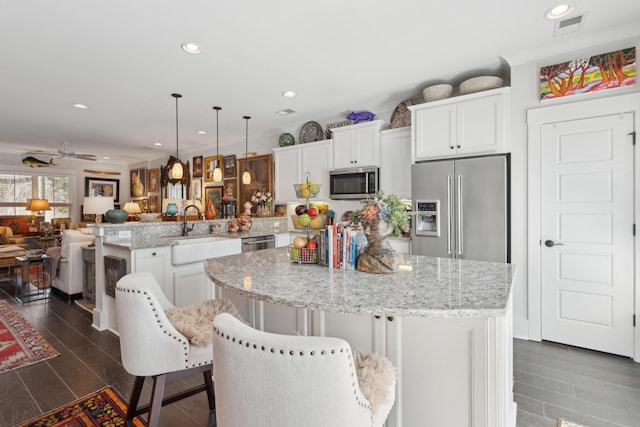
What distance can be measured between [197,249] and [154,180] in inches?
229

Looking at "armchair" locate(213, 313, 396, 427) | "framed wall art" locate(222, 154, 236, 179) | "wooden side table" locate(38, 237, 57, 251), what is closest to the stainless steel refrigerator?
"armchair" locate(213, 313, 396, 427)

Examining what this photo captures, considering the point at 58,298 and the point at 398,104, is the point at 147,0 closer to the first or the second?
the point at 398,104

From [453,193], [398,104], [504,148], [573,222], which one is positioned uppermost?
[398,104]

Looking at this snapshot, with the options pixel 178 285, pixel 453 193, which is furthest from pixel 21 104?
pixel 453 193

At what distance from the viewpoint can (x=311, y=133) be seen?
495 centimetres

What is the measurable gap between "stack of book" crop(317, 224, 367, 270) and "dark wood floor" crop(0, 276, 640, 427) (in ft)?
4.10

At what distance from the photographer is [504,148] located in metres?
3.02

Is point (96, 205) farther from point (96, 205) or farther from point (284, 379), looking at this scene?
point (284, 379)

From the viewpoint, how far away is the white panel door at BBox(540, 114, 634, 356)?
8.55 ft

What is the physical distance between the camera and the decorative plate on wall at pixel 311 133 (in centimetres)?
487

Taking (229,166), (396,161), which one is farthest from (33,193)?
(396,161)

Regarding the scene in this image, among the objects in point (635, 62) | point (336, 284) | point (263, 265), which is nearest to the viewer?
point (336, 284)

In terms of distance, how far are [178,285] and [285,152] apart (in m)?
2.69

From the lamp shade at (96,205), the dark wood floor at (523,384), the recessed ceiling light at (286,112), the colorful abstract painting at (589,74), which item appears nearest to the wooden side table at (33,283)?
the lamp shade at (96,205)
